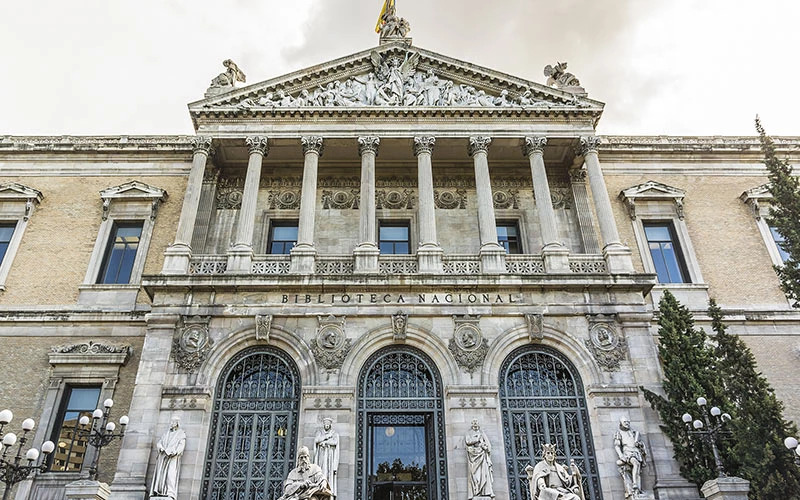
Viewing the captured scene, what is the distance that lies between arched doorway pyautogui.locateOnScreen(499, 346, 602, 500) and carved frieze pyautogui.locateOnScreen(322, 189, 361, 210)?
26.1 ft

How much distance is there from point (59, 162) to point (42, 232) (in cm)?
308

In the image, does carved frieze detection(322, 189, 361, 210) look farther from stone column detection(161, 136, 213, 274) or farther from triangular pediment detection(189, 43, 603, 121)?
stone column detection(161, 136, 213, 274)

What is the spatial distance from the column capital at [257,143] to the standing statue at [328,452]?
9379 mm

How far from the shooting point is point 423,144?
65.3 ft


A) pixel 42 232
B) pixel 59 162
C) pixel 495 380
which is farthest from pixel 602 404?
pixel 59 162

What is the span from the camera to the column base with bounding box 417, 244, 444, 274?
1761 centimetres

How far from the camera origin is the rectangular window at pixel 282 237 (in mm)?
20812

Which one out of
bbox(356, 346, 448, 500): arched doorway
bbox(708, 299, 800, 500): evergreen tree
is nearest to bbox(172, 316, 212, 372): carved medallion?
bbox(356, 346, 448, 500): arched doorway

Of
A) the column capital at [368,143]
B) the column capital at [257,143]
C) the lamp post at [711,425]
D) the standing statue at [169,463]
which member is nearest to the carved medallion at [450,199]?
the column capital at [368,143]

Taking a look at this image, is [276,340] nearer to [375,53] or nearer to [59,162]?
[375,53]

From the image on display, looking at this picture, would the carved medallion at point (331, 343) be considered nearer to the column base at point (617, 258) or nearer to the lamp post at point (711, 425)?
the column base at point (617, 258)

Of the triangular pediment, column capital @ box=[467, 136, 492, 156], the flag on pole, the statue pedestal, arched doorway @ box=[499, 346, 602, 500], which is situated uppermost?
Result: the flag on pole

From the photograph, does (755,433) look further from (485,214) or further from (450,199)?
(450,199)

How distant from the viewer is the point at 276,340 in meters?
16.8
